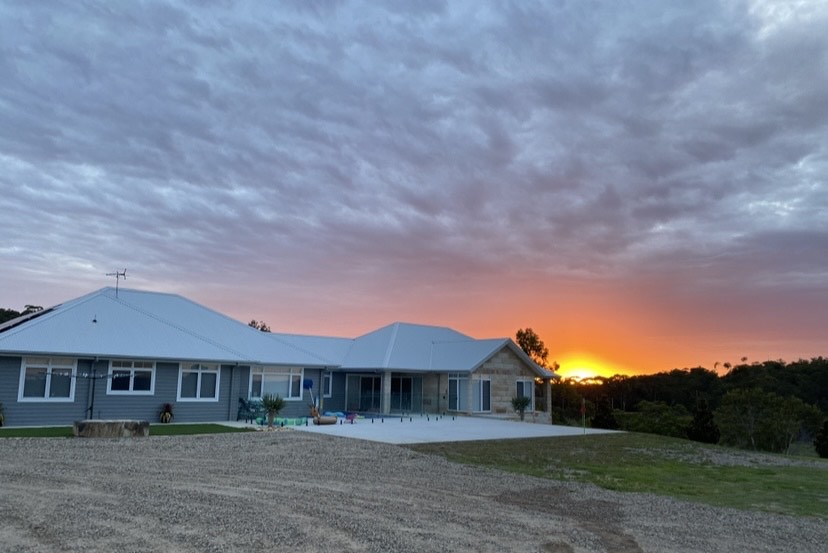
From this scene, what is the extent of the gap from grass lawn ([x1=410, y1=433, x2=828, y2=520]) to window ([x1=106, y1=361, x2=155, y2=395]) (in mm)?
10958

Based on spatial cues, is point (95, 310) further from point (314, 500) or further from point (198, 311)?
point (314, 500)

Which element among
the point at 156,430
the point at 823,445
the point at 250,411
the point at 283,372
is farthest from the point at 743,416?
the point at 156,430

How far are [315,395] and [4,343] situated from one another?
1230cm

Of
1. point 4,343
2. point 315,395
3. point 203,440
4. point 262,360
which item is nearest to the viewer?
point 203,440

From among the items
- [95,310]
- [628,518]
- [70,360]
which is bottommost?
[628,518]

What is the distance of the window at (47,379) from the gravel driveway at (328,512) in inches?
300

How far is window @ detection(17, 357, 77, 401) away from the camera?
69.1 feet

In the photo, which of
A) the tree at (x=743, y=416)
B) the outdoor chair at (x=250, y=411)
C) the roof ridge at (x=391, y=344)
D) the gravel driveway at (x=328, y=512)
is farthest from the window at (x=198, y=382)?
the tree at (x=743, y=416)

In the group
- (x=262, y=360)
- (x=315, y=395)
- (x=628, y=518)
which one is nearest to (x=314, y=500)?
(x=628, y=518)

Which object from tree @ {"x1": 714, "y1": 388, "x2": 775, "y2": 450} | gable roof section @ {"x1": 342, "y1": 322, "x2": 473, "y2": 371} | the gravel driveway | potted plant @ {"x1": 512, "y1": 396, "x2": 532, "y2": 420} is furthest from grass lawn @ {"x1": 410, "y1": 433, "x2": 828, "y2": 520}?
gable roof section @ {"x1": 342, "y1": 322, "x2": 473, "y2": 371}

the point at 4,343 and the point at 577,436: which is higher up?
the point at 4,343

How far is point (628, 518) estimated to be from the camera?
946 cm

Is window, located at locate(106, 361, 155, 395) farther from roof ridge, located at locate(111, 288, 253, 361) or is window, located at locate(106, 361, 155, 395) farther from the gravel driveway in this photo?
the gravel driveway

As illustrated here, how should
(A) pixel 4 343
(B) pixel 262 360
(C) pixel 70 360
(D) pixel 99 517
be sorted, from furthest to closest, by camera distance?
(B) pixel 262 360, (C) pixel 70 360, (A) pixel 4 343, (D) pixel 99 517
